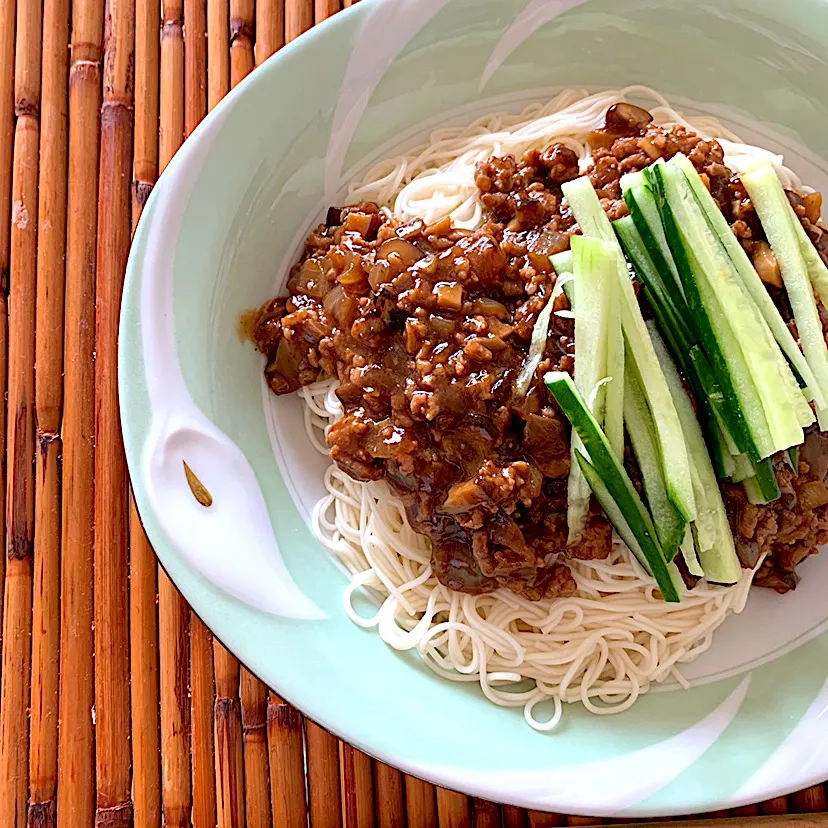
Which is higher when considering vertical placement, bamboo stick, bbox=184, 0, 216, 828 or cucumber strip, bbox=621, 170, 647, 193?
cucumber strip, bbox=621, 170, 647, 193

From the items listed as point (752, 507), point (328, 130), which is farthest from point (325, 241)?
point (752, 507)

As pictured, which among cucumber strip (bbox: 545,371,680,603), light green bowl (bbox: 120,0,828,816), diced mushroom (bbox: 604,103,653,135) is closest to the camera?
cucumber strip (bbox: 545,371,680,603)

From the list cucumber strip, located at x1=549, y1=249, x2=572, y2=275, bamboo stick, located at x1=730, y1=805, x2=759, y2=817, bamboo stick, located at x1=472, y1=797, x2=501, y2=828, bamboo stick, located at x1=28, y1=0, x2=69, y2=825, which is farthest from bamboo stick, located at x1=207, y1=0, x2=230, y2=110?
bamboo stick, located at x1=730, y1=805, x2=759, y2=817

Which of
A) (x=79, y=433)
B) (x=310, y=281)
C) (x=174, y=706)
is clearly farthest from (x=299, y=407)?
(x=174, y=706)

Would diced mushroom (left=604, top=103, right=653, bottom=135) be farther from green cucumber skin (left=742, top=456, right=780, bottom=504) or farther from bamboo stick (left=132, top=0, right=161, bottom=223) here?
bamboo stick (left=132, top=0, right=161, bottom=223)

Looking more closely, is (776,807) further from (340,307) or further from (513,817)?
(340,307)

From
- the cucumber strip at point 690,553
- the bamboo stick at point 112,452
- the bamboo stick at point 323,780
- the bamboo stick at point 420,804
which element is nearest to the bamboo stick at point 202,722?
the bamboo stick at point 112,452
